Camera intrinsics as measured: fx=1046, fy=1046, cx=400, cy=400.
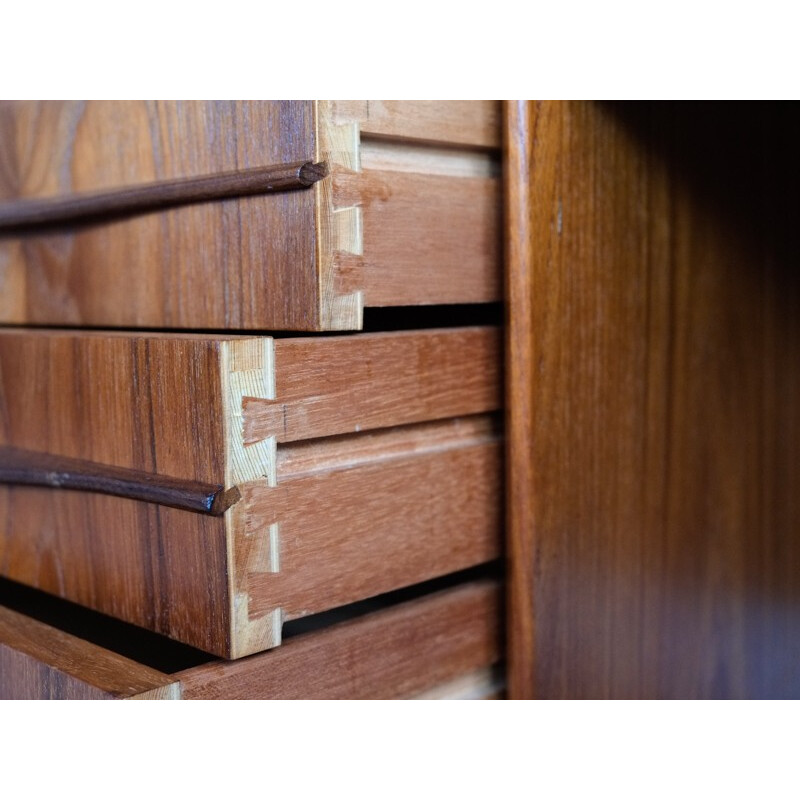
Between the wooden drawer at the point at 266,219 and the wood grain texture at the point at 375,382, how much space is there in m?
0.02

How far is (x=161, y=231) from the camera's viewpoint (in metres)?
0.75

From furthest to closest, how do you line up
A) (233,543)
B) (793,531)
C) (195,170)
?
1. (793,531)
2. (195,170)
3. (233,543)

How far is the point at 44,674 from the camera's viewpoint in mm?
621

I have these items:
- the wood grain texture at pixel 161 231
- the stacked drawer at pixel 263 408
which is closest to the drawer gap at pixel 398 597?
the stacked drawer at pixel 263 408

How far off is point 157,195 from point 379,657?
0.36m

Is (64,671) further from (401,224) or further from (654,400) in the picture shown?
(654,400)

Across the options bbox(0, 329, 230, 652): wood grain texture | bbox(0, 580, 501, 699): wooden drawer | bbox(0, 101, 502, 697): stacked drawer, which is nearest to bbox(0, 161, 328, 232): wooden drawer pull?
bbox(0, 101, 502, 697): stacked drawer

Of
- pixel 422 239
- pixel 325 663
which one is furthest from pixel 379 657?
pixel 422 239

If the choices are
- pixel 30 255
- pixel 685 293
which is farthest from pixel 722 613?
pixel 30 255

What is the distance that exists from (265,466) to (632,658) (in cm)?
40

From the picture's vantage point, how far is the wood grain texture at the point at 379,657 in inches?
25.0

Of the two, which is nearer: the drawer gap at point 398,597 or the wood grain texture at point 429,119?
the wood grain texture at point 429,119

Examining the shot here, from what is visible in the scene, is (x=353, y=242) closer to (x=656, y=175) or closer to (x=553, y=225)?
(x=553, y=225)

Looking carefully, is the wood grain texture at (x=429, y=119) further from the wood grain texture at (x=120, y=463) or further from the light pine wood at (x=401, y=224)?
the wood grain texture at (x=120, y=463)
